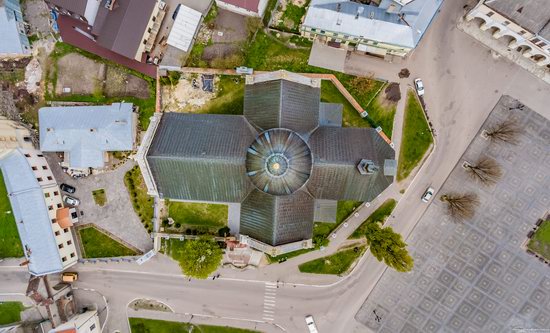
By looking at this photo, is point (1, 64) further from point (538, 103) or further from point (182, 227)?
point (538, 103)

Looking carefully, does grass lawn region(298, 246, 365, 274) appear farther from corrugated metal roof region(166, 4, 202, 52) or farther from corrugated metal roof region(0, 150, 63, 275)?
corrugated metal roof region(166, 4, 202, 52)

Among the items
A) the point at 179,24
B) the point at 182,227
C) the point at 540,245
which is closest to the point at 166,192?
the point at 182,227

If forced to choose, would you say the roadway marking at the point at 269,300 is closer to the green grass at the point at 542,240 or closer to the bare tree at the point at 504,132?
the green grass at the point at 542,240

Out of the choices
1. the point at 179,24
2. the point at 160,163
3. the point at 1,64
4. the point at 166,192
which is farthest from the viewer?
the point at 1,64

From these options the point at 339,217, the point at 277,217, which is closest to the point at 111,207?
the point at 277,217

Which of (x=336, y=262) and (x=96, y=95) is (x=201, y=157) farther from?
(x=336, y=262)
